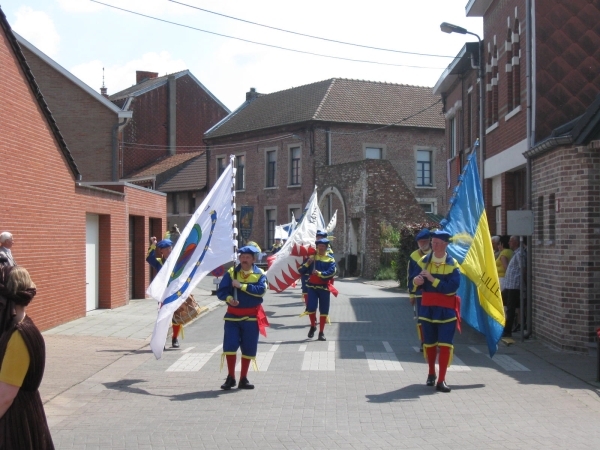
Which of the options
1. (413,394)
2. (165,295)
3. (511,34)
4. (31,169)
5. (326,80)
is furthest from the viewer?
(326,80)

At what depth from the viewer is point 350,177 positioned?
40281 mm

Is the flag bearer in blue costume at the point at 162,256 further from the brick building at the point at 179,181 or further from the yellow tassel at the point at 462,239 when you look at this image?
the brick building at the point at 179,181

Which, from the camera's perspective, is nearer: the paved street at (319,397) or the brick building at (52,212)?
the paved street at (319,397)

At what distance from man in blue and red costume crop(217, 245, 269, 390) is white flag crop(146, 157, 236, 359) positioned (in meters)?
0.88

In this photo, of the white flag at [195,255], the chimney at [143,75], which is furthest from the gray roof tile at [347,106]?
the white flag at [195,255]

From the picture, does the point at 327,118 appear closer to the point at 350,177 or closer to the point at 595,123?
the point at 350,177

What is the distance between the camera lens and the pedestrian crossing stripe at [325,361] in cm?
1184

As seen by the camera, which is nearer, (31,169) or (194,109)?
(31,169)

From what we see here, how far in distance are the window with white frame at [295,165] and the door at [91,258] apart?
1043 inches

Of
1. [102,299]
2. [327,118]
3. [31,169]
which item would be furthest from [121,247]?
[327,118]

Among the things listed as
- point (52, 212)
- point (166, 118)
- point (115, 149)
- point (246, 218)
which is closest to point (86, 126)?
point (115, 149)

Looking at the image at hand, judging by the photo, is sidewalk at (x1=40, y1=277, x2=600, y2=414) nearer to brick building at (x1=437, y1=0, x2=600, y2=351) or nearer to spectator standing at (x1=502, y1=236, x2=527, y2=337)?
spectator standing at (x1=502, y1=236, x2=527, y2=337)

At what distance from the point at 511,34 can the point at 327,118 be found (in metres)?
27.7

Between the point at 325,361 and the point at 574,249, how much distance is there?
4.21 m
